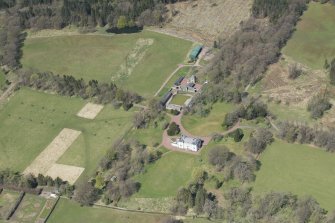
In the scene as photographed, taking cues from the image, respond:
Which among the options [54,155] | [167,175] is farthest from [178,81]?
[54,155]

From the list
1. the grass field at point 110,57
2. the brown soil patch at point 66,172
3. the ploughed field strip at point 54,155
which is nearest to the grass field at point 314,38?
the grass field at point 110,57

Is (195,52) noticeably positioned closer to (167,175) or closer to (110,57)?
(110,57)

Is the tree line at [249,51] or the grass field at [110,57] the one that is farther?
the grass field at [110,57]

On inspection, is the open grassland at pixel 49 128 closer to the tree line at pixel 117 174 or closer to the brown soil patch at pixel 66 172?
the brown soil patch at pixel 66 172

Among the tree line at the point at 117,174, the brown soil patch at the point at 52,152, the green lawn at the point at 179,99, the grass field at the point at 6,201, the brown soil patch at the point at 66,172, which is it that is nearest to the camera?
the tree line at the point at 117,174

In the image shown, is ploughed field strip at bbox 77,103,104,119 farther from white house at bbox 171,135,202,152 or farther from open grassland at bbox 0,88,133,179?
white house at bbox 171,135,202,152

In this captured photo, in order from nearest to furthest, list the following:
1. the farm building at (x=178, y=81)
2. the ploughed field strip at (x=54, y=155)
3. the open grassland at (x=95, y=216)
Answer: the open grassland at (x=95, y=216) → the ploughed field strip at (x=54, y=155) → the farm building at (x=178, y=81)
